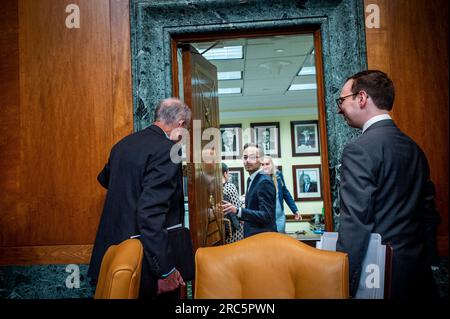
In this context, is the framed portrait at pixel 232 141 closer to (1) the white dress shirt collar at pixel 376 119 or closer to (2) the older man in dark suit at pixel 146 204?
(2) the older man in dark suit at pixel 146 204

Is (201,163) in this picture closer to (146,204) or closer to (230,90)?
(146,204)

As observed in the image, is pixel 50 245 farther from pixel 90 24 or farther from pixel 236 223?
pixel 236 223

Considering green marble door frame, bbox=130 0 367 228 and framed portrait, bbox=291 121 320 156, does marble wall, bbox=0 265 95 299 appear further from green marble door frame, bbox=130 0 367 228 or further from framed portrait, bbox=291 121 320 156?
framed portrait, bbox=291 121 320 156

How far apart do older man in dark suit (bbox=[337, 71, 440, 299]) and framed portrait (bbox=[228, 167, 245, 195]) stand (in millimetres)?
6600

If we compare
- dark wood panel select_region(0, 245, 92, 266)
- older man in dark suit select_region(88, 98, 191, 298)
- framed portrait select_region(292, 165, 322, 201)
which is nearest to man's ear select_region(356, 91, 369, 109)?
older man in dark suit select_region(88, 98, 191, 298)

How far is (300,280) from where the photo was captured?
1.18 metres

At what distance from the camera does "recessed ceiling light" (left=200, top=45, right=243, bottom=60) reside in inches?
190

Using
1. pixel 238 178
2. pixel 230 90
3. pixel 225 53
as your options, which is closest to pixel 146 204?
pixel 225 53

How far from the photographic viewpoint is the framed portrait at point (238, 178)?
8.30 m

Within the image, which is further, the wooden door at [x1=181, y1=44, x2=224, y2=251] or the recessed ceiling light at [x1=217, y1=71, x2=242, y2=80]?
the recessed ceiling light at [x1=217, y1=71, x2=242, y2=80]

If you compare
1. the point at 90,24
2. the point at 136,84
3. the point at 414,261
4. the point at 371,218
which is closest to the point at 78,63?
the point at 90,24

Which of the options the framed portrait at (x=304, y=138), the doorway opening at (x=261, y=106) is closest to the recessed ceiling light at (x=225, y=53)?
the doorway opening at (x=261, y=106)

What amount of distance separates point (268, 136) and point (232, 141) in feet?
2.72

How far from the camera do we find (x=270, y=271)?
1206 millimetres
